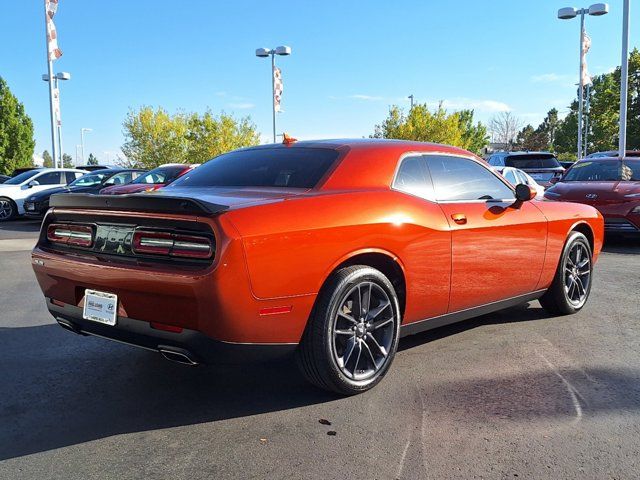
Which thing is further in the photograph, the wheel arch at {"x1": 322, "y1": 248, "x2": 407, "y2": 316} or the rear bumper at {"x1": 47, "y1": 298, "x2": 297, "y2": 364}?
the wheel arch at {"x1": 322, "y1": 248, "x2": 407, "y2": 316}

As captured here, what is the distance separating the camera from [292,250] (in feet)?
9.86

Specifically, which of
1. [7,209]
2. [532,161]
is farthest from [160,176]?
[532,161]

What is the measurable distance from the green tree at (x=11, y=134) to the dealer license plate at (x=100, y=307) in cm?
4315

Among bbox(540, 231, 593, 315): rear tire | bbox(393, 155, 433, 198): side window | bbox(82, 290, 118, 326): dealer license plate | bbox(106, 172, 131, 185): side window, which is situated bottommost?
bbox(540, 231, 593, 315): rear tire

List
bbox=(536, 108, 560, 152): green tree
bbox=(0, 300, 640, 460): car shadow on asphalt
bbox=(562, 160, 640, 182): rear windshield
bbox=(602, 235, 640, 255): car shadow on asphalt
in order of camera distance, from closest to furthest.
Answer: bbox=(0, 300, 640, 460): car shadow on asphalt → bbox=(602, 235, 640, 255): car shadow on asphalt → bbox=(562, 160, 640, 182): rear windshield → bbox=(536, 108, 560, 152): green tree

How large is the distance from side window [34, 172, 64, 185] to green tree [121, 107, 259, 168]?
22762mm

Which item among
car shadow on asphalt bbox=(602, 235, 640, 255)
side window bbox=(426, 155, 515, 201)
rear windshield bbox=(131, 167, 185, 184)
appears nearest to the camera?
side window bbox=(426, 155, 515, 201)

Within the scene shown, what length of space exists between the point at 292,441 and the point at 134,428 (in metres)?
0.83

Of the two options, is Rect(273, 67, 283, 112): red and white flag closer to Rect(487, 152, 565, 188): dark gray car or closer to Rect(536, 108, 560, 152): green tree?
Rect(487, 152, 565, 188): dark gray car

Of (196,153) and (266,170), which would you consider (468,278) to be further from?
(196,153)

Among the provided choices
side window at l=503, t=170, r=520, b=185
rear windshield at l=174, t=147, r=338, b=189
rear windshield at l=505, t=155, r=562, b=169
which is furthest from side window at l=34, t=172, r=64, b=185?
rear windshield at l=174, t=147, r=338, b=189

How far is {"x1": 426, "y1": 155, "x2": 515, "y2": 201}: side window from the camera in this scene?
4.11 meters

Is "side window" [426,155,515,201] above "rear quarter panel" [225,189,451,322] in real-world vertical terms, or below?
above

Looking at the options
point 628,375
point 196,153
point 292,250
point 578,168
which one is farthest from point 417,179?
point 196,153
